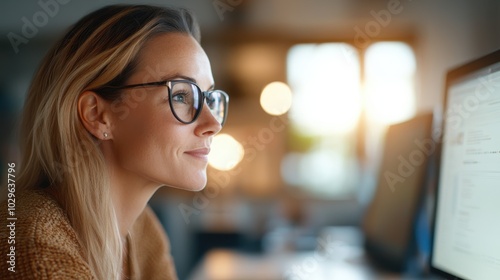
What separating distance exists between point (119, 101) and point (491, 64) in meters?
0.74

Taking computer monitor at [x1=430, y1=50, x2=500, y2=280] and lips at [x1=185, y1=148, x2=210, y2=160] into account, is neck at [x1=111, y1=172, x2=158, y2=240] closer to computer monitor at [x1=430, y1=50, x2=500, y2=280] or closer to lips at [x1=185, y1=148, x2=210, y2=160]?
lips at [x1=185, y1=148, x2=210, y2=160]

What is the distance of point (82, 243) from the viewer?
91 centimetres

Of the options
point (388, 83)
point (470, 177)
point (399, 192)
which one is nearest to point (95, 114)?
point (470, 177)

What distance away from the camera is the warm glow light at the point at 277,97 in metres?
5.15

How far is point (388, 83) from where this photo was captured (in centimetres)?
512

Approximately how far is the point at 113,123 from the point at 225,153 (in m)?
3.78

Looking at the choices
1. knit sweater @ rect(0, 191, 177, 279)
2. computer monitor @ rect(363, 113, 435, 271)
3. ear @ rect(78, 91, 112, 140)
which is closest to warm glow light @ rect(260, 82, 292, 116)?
computer monitor @ rect(363, 113, 435, 271)

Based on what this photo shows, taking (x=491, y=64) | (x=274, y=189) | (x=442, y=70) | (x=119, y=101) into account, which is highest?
(x=442, y=70)

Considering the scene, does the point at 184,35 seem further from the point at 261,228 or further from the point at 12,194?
the point at 261,228

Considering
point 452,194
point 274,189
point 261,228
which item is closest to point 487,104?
point 452,194

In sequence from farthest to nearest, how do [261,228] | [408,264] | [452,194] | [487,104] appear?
[261,228]
[408,264]
[452,194]
[487,104]

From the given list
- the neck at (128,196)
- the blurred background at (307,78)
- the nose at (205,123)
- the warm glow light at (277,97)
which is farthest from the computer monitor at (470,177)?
the warm glow light at (277,97)

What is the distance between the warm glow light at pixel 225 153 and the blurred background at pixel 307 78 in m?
0.02

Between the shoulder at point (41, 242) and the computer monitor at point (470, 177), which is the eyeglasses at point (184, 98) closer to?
the shoulder at point (41, 242)
